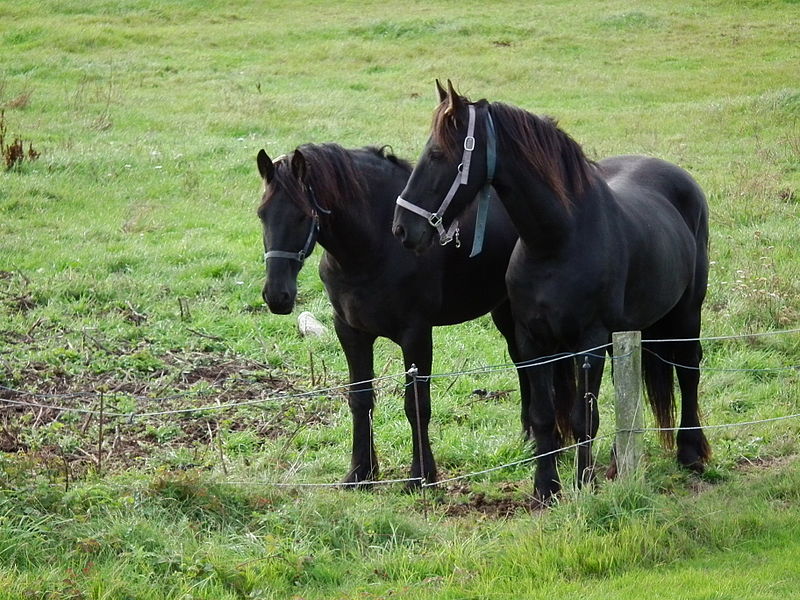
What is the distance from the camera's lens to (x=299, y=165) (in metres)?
6.33

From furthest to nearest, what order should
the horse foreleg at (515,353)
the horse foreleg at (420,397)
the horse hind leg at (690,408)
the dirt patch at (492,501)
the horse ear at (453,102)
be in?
the horse foreleg at (515,353) < the horse hind leg at (690,408) < the horse foreleg at (420,397) < the dirt patch at (492,501) < the horse ear at (453,102)

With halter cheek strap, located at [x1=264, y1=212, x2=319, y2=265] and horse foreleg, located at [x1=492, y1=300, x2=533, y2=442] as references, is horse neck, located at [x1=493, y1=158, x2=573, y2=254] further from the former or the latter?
horse foreleg, located at [x1=492, y1=300, x2=533, y2=442]

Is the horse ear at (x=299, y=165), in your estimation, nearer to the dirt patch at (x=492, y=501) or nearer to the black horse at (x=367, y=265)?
the black horse at (x=367, y=265)

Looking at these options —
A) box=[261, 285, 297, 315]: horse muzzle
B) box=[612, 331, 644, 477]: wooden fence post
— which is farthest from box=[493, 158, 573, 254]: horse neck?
box=[261, 285, 297, 315]: horse muzzle

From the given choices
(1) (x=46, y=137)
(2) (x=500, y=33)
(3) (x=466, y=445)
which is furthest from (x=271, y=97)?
(3) (x=466, y=445)

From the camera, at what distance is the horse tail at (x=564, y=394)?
6.56 meters

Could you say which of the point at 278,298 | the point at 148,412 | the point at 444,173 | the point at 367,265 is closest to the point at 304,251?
the point at 278,298

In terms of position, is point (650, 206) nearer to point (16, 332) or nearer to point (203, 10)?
point (16, 332)

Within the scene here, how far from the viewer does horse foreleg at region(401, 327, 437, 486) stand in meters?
6.81

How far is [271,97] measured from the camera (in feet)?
73.4

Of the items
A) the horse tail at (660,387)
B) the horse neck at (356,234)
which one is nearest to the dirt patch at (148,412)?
the horse neck at (356,234)

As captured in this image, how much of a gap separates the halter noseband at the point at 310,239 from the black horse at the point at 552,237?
31.2 inches

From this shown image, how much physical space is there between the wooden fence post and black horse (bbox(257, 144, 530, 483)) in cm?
121

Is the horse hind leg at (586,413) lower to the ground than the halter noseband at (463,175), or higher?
lower
